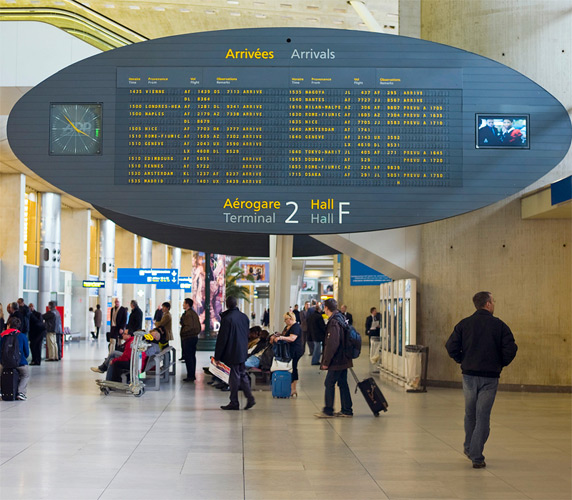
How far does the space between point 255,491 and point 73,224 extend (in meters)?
32.9

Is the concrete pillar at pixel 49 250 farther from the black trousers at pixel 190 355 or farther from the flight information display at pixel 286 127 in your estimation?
the flight information display at pixel 286 127

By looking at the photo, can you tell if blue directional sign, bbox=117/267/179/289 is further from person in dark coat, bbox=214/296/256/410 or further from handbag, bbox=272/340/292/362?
person in dark coat, bbox=214/296/256/410

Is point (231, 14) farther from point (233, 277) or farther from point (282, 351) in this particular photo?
point (233, 277)

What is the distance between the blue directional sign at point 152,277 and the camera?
2342 centimetres

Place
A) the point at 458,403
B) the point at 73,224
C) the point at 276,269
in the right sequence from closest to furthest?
the point at 458,403 < the point at 276,269 < the point at 73,224

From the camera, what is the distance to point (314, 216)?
6.60m

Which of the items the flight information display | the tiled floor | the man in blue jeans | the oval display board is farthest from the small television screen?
the tiled floor

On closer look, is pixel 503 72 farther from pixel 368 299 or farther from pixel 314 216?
pixel 368 299

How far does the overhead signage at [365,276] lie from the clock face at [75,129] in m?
18.8

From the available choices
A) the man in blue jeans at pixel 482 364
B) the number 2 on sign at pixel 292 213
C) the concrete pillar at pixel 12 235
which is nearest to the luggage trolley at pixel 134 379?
the man in blue jeans at pixel 482 364

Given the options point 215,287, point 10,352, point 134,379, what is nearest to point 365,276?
point 215,287

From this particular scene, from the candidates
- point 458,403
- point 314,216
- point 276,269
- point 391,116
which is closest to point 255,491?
point 314,216

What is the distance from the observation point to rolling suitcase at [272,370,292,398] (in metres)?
12.8

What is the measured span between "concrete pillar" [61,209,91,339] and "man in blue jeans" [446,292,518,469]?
3097 centimetres
